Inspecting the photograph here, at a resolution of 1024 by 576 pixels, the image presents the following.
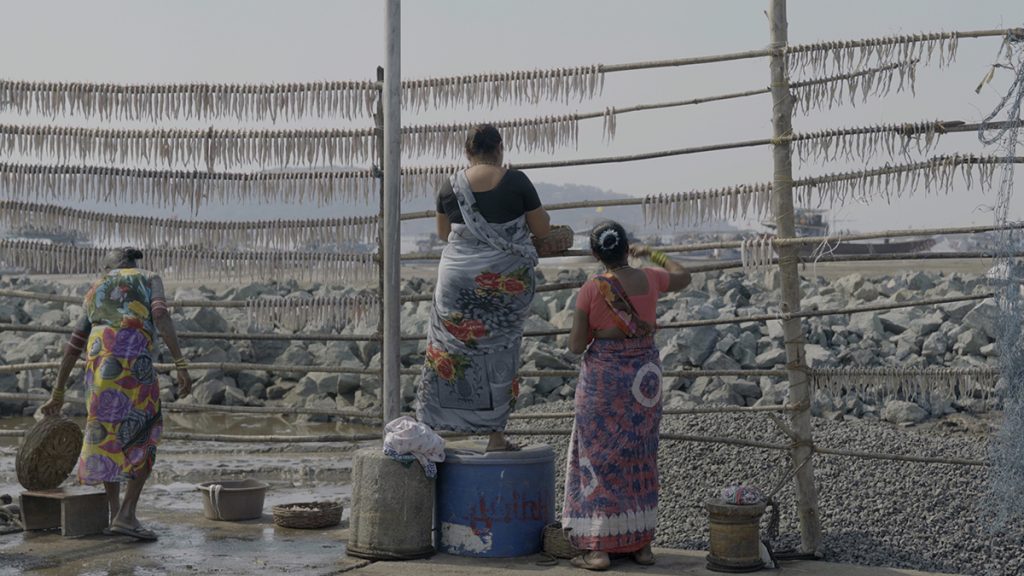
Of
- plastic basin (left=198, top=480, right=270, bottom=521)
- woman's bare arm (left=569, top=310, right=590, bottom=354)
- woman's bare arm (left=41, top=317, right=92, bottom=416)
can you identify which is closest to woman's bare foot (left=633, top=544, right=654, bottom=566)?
woman's bare arm (left=569, top=310, right=590, bottom=354)

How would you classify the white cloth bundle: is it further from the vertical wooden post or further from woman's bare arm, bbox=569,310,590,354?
the vertical wooden post

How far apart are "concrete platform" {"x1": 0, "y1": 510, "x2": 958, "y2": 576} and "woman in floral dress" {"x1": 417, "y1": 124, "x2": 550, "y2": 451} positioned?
652 mm

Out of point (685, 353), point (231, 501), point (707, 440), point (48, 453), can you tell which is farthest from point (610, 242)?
point (685, 353)

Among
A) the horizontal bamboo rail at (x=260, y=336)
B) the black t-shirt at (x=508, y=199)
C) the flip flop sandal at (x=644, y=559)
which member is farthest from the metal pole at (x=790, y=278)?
the horizontal bamboo rail at (x=260, y=336)

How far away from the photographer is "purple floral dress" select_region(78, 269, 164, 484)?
6258 mm

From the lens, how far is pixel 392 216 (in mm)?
6582

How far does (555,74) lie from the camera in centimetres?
707

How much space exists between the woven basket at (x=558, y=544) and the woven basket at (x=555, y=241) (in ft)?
4.26

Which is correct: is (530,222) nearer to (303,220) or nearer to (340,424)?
(303,220)

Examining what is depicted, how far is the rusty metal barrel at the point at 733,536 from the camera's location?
18.4ft

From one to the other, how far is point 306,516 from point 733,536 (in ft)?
7.86

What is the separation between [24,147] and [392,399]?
3001mm

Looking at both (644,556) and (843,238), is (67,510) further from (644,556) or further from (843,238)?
(843,238)

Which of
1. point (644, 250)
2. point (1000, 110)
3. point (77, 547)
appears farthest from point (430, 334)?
point (1000, 110)
